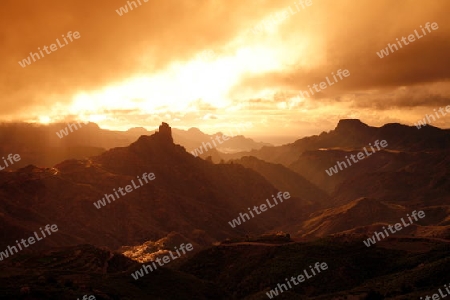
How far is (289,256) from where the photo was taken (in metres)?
80.9

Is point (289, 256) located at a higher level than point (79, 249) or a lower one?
lower

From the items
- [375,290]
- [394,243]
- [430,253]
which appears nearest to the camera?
[375,290]

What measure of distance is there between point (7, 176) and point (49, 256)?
123413mm

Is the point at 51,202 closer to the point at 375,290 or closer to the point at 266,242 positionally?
the point at 266,242

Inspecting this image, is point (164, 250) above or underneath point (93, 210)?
underneath

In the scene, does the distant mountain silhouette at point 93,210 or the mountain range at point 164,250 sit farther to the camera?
the distant mountain silhouette at point 93,210

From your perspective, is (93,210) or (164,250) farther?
(93,210)

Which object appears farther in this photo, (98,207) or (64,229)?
(98,207)

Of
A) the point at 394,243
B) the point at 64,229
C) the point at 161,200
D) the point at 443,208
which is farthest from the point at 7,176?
the point at 443,208

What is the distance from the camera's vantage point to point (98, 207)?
175500 millimetres

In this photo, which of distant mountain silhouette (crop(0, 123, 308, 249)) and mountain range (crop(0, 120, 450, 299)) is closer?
mountain range (crop(0, 120, 450, 299))

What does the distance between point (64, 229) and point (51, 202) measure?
1752 centimetres

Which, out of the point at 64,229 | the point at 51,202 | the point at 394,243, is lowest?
the point at 394,243

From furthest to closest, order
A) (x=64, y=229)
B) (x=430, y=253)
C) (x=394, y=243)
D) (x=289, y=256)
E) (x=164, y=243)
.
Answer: (x=64, y=229) < (x=164, y=243) < (x=394, y=243) < (x=289, y=256) < (x=430, y=253)
